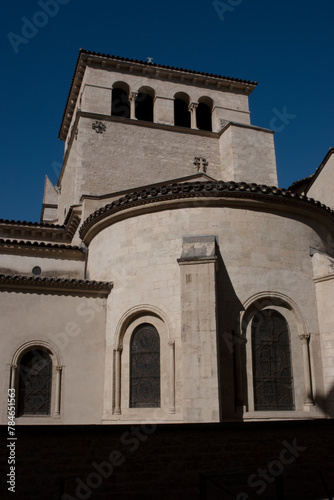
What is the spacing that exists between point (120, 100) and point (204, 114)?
456 centimetres

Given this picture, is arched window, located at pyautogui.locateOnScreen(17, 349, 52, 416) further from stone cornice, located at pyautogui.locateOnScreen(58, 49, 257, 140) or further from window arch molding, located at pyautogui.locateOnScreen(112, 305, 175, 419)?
stone cornice, located at pyautogui.locateOnScreen(58, 49, 257, 140)

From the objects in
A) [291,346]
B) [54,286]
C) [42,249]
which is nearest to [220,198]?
[291,346]

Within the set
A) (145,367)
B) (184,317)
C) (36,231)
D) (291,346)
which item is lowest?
(145,367)

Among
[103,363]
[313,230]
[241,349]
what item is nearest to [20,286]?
[103,363]

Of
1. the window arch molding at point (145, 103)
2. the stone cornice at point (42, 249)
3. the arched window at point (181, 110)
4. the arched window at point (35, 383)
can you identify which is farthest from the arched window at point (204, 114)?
the arched window at point (35, 383)

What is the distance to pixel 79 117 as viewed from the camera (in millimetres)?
23266

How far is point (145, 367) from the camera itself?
1266cm

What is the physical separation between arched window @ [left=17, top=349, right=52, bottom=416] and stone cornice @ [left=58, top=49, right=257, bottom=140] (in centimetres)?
1607

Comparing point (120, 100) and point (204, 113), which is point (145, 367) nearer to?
point (120, 100)

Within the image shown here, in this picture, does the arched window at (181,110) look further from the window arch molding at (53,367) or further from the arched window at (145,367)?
the window arch molding at (53,367)

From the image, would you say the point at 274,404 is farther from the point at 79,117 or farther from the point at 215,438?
the point at 79,117

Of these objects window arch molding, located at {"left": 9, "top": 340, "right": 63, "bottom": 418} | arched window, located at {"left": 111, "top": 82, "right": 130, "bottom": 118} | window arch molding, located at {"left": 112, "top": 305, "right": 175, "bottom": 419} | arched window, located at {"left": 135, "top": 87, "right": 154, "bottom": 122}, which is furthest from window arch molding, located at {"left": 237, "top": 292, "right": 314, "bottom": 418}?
arched window, located at {"left": 135, "top": 87, "right": 154, "bottom": 122}

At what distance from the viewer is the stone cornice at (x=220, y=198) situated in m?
13.0

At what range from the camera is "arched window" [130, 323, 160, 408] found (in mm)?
12398
